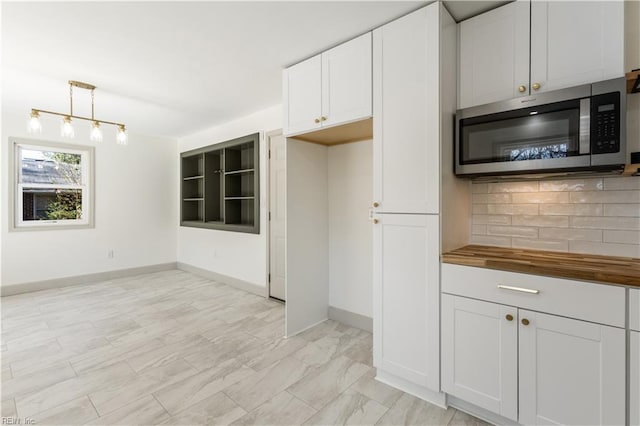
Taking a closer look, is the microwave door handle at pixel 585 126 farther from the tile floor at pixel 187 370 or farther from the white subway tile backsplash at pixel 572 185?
the tile floor at pixel 187 370

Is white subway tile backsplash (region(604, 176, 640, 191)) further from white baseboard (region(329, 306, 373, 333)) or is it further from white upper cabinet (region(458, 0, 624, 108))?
white baseboard (region(329, 306, 373, 333))

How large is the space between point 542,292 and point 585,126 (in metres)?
0.86

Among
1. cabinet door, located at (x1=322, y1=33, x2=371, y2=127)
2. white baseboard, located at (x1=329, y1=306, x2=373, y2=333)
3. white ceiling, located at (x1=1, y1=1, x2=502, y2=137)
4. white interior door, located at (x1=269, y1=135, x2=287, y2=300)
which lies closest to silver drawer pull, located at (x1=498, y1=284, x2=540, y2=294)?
cabinet door, located at (x1=322, y1=33, x2=371, y2=127)

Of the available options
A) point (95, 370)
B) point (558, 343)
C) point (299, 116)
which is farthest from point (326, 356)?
point (299, 116)

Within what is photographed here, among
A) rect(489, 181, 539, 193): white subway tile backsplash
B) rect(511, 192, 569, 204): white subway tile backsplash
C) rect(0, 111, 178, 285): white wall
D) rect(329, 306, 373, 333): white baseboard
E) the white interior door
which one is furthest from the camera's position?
rect(0, 111, 178, 285): white wall

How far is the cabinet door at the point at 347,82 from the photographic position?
2.17 metres

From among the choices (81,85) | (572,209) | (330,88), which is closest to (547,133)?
(572,209)

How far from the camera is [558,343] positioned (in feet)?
4.85

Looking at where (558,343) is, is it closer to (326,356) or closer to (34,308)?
(326,356)

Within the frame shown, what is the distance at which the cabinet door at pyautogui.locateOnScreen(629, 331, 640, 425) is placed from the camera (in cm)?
131

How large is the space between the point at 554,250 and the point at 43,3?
3491mm

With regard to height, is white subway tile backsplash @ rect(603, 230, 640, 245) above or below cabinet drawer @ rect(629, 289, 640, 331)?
above

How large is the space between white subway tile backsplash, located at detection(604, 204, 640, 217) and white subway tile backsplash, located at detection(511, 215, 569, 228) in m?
0.19

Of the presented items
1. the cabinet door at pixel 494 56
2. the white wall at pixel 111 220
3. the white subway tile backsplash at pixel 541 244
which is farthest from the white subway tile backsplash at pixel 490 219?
the white wall at pixel 111 220
